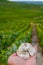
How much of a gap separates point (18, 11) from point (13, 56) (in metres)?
1.01

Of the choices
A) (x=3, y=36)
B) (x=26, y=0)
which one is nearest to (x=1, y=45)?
(x=3, y=36)

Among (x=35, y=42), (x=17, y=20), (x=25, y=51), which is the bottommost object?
(x=25, y=51)

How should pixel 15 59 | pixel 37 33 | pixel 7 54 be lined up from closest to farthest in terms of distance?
pixel 15 59 → pixel 7 54 → pixel 37 33

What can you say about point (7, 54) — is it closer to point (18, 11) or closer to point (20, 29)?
point (20, 29)

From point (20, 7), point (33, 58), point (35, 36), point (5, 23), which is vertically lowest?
point (33, 58)

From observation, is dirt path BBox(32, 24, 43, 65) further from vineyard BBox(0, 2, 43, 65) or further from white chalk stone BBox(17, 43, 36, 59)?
white chalk stone BBox(17, 43, 36, 59)

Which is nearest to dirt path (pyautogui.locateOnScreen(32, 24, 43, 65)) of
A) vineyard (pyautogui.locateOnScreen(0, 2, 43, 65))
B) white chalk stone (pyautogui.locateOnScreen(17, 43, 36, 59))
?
vineyard (pyautogui.locateOnScreen(0, 2, 43, 65))

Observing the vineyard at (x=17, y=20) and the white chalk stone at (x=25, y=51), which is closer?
the white chalk stone at (x=25, y=51)

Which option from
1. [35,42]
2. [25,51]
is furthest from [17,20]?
[25,51]

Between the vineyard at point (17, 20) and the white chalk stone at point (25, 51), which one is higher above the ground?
the vineyard at point (17, 20)

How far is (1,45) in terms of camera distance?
424 centimetres

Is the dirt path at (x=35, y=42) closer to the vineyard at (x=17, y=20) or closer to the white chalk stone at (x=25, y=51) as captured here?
the vineyard at (x=17, y=20)

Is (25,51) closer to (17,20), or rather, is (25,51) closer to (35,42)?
(35,42)

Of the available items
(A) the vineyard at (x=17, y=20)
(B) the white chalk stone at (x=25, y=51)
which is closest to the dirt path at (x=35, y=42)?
(A) the vineyard at (x=17, y=20)
